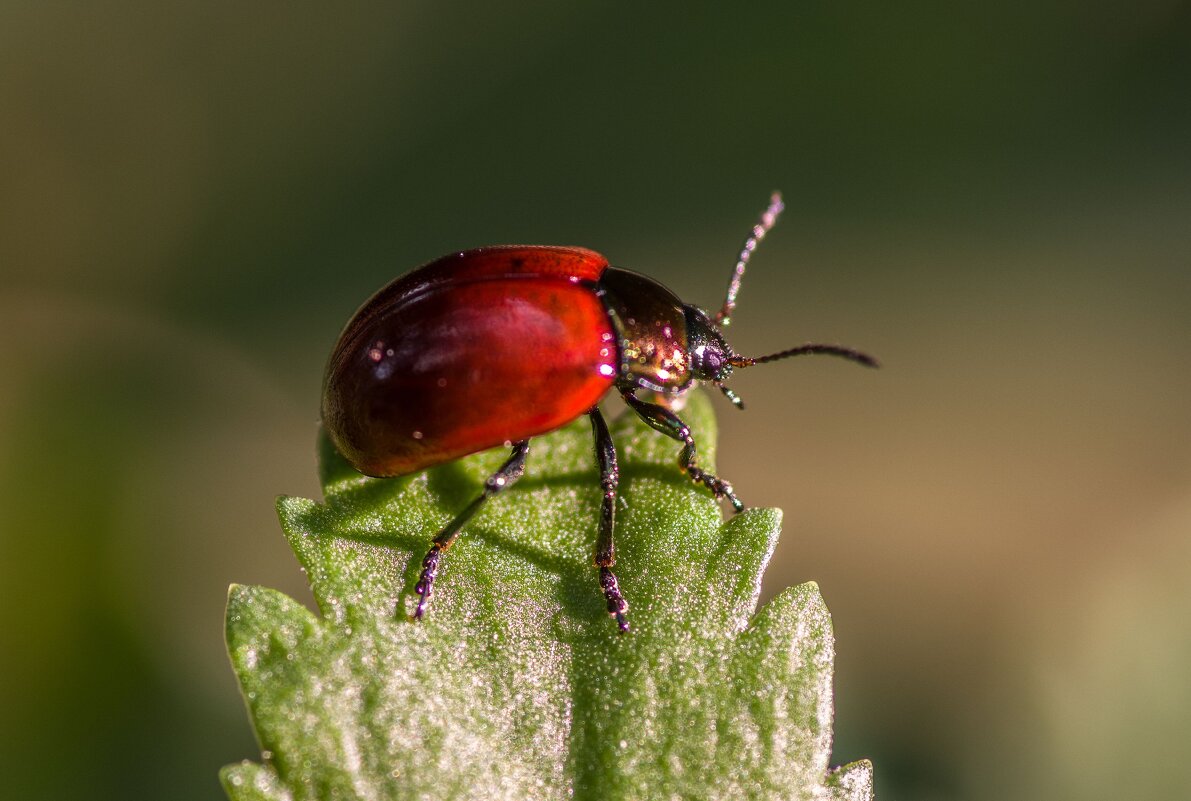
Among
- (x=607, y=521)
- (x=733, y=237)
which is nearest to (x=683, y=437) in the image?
(x=607, y=521)

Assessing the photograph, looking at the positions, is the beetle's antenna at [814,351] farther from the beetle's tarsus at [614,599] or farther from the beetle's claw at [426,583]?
the beetle's claw at [426,583]

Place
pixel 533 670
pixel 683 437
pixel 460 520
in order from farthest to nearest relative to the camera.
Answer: pixel 683 437 → pixel 460 520 → pixel 533 670

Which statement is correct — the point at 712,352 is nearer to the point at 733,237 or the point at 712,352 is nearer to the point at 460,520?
the point at 460,520

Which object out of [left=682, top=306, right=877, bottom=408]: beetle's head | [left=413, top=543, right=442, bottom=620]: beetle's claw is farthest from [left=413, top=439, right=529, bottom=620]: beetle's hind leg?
[left=682, top=306, right=877, bottom=408]: beetle's head

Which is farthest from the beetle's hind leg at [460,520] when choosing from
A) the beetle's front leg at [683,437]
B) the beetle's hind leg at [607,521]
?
the beetle's front leg at [683,437]

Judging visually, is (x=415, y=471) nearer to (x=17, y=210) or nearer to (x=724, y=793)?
(x=724, y=793)

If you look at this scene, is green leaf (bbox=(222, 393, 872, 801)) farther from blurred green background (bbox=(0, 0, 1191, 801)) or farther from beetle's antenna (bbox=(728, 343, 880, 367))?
blurred green background (bbox=(0, 0, 1191, 801))
